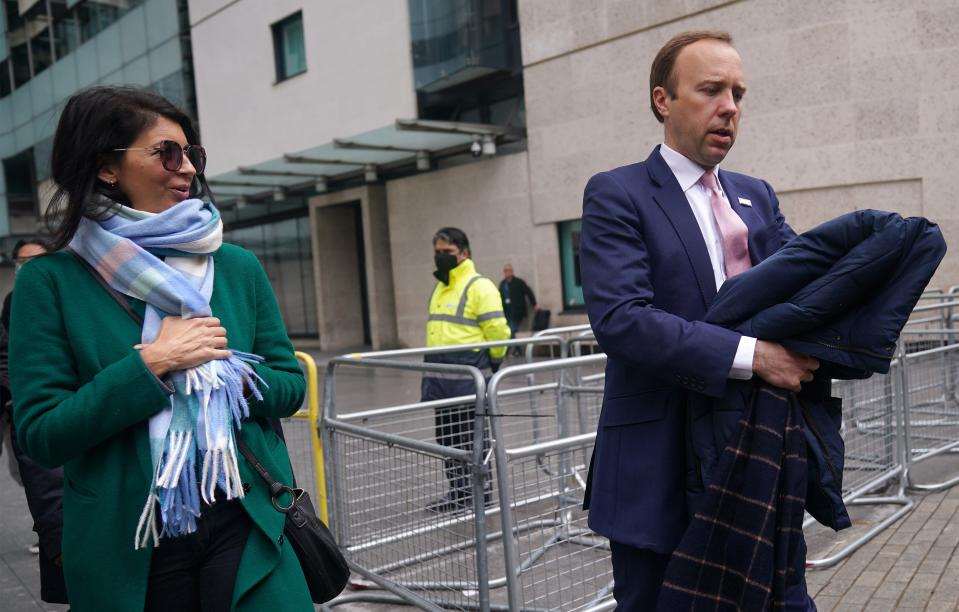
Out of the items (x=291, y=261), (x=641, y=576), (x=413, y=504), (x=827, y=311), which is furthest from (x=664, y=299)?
(x=291, y=261)

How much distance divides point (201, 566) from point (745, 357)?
53.4 inches

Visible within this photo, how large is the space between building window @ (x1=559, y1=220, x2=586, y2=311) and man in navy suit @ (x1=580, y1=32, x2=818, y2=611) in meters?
14.0

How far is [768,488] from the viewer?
6.14 feet

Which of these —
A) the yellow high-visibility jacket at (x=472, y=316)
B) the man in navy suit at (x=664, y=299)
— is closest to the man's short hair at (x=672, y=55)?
the man in navy suit at (x=664, y=299)

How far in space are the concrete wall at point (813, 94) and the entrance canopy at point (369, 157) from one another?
2.27 metres

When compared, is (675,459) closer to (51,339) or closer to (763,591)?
(763,591)

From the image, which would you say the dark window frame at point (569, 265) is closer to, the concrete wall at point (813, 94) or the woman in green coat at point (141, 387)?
the concrete wall at point (813, 94)

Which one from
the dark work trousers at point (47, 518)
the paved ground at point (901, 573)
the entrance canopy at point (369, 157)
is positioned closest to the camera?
the dark work trousers at point (47, 518)

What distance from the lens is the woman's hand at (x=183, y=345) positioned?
6.16 feet

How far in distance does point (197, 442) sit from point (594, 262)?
105 cm

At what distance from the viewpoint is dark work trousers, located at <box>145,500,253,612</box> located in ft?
6.31

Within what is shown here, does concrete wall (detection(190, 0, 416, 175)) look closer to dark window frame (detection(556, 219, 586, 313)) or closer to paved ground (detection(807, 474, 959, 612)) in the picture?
dark window frame (detection(556, 219, 586, 313))

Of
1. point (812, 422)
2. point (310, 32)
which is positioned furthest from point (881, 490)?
point (310, 32)

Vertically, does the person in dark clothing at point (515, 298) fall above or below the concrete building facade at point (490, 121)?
below
